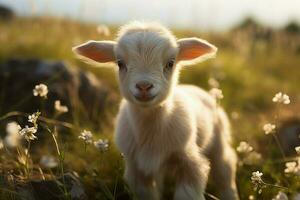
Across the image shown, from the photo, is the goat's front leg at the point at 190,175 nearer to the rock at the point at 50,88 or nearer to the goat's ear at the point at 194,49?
the goat's ear at the point at 194,49

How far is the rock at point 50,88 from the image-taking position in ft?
24.6

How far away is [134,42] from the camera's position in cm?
436

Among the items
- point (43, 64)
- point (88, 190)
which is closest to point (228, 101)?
point (43, 64)

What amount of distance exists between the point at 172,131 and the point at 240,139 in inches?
105

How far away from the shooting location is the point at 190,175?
4520mm

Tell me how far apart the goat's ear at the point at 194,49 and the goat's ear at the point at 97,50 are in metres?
0.56

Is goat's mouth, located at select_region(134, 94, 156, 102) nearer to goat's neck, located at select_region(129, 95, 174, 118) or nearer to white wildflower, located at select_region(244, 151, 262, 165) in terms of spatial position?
goat's neck, located at select_region(129, 95, 174, 118)

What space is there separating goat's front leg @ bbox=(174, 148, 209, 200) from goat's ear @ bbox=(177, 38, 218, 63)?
825 millimetres

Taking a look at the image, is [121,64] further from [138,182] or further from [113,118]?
[113,118]

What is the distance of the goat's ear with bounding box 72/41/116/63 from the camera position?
4836 millimetres

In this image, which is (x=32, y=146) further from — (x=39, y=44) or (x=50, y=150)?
(x=39, y=44)

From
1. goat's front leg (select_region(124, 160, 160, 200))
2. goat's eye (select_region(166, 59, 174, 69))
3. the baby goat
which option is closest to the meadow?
goat's front leg (select_region(124, 160, 160, 200))

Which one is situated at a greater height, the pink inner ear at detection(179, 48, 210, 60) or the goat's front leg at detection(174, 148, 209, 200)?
the pink inner ear at detection(179, 48, 210, 60)

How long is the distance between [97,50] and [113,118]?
7.77 ft
